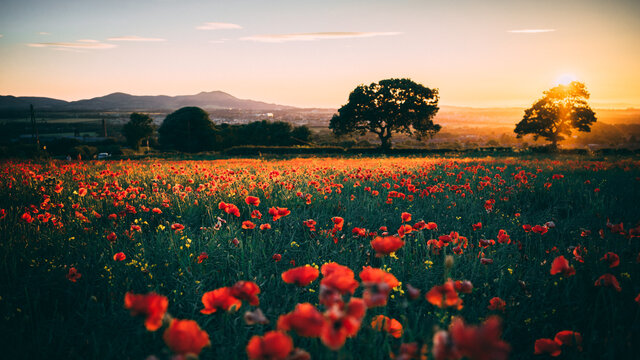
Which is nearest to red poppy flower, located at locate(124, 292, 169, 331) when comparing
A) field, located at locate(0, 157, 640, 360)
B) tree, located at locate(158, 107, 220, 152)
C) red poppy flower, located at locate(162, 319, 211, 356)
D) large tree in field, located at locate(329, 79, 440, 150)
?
field, located at locate(0, 157, 640, 360)

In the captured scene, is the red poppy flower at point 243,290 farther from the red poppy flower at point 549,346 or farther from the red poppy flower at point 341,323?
the red poppy flower at point 549,346

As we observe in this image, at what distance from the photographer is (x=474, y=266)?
2.21m

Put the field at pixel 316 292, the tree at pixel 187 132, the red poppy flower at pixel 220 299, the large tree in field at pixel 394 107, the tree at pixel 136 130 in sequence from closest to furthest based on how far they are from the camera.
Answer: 1. the field at pixel 316 292
2. the red poppy flower at pixel 220 299
3. the large tree in field at pixel 394 107
4. the tree at pixel 187 132
5. the tree at pixel 136 130

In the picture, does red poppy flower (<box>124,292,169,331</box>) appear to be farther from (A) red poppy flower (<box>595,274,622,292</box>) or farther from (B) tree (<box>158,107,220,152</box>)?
(B) tree (<box>158,107,220,152</box>)

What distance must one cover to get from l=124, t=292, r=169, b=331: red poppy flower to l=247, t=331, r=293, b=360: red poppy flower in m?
0.33

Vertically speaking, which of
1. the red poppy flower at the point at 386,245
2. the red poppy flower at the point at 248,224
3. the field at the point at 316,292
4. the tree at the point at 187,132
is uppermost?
the tree at the point at 187,132

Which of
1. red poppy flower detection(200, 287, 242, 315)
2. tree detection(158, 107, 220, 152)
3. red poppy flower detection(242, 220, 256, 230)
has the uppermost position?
tree detection(158, 107, 220, 152)

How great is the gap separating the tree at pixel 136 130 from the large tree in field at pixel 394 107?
4485cm

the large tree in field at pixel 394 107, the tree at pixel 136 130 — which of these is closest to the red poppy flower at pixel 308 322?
the large tree in field at pixel 394 107

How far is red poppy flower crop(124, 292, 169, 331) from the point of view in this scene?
0.85m

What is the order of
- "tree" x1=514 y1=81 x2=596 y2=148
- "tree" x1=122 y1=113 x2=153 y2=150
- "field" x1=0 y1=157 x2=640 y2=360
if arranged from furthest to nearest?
1. "tree" x1=122 y1=113 x2=153 y2=150
2. "tree" x1=514 y1=81 x2=596 y2=148
3. "field" x1=0 y1=157 x2=640 y2=360

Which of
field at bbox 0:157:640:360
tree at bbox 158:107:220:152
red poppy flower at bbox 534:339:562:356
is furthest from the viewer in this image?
tree at bbox 158:107:220:152

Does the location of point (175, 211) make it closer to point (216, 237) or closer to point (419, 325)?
point (216, 237)

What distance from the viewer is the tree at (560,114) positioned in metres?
33.1
